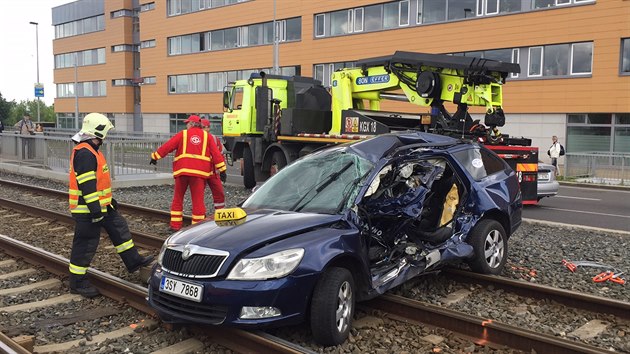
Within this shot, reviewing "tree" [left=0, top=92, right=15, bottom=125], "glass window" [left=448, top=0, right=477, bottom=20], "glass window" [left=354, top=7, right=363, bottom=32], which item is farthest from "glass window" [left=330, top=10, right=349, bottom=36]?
"tree" [left=0, top=92, right=15, bottom=125]

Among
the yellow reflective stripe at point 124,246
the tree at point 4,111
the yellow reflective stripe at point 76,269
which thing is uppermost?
the tree at point 4,111

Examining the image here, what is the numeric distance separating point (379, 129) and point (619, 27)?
16944 millimetres

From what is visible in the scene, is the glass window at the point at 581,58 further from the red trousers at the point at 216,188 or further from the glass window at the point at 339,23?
the red trousers at the point at 216,188

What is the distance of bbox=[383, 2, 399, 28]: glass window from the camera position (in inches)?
1303

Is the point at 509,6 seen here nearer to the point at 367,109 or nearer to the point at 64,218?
the point at 367,109

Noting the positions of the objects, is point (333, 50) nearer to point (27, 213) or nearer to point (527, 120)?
point (527, 120)

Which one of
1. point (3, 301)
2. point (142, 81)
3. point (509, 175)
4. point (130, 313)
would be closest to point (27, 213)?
point (3, 301)

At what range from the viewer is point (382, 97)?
48.4ft

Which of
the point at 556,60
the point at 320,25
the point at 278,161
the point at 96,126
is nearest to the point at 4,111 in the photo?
the point at 320,25

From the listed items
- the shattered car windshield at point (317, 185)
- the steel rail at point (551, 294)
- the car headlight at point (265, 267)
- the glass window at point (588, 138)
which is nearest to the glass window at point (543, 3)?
the glass window at point (588, 138)

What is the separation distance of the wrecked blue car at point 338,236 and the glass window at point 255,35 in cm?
3653

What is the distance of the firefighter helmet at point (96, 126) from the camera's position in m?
6.12

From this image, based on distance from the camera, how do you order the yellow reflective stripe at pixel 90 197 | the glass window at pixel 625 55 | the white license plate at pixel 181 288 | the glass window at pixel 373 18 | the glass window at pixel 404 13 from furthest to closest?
the glass window at pixel 373 18, the glass window at pixel 404 13, the glass window at pixel 625 55, the yellow reflective stripe at pixel 90 197, the white license plate at pixel 181 288

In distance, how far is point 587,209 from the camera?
13945mm
